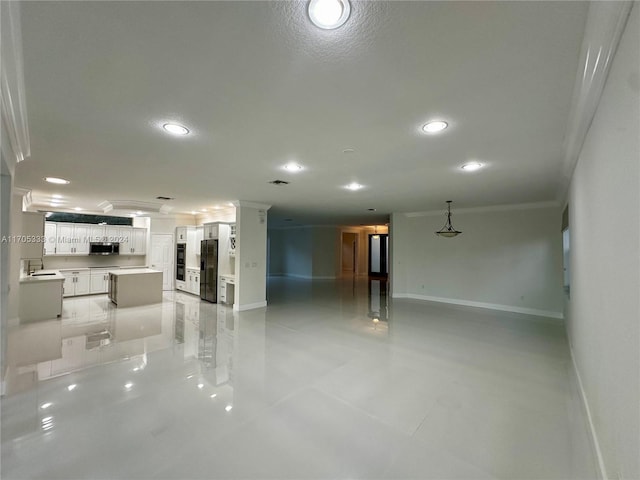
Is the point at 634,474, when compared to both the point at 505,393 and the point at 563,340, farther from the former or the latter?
the point at 563,340

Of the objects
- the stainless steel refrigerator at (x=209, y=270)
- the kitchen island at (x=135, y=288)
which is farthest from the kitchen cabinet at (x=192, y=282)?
the kitchen island at (x=135, y=288)

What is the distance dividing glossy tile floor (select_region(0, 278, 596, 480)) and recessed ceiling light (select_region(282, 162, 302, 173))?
2552mm

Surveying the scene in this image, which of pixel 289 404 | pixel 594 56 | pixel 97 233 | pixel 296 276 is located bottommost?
pixel 289 404

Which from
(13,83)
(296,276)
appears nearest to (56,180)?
(13,83)

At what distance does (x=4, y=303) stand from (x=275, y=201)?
4.44 metres

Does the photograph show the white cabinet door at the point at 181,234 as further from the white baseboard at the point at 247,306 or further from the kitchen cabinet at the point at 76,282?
the white baseboard at the point at 247,306

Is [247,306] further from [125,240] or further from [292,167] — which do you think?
[125,240]

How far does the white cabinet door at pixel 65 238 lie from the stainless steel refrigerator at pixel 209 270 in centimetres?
385

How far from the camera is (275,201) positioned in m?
6.28

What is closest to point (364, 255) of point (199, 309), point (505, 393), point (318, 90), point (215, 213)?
point (215, 213)

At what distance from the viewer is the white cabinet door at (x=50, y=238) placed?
7473 millimetres

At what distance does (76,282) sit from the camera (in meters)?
7.62

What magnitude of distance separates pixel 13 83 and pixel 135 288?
19.5 ft

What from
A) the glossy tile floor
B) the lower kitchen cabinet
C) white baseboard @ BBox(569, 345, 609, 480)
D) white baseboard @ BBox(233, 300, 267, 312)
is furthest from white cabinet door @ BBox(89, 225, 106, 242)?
white baseboard @ BBox(569, 345, 609, 480)
